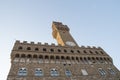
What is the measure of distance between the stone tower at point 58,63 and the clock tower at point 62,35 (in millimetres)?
4053

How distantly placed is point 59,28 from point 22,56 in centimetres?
1805

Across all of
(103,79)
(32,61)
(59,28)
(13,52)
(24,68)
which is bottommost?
(103,79)

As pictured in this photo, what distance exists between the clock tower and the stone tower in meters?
4.05

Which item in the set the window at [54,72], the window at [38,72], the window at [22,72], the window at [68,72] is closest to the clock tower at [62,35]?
the window at [68,72]

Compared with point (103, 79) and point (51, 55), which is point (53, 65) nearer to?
point (51, 55)

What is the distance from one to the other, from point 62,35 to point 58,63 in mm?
13268

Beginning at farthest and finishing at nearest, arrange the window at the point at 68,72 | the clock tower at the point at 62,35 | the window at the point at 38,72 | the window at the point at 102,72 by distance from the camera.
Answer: the clock tower at the point at 62,35
the window at the point at 102,72
the window at the point at 68,72
the window at the point at 38,72

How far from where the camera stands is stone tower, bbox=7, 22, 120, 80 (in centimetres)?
1934

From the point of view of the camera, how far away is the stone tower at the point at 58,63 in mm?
19344

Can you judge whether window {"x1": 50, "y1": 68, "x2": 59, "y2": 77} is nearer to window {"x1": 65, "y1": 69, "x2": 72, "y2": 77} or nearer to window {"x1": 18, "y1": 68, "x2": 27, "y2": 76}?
window {"x1": 65, "y1": 69, "x2": 72, "y2": 77}

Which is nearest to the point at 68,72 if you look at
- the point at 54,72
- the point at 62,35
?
the point at 54,72

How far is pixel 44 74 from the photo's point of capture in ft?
63.6

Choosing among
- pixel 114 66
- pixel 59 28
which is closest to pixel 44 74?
pixel 114 66

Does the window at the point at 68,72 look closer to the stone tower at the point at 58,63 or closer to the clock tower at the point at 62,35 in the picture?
the stone tower at the point at 58,63
